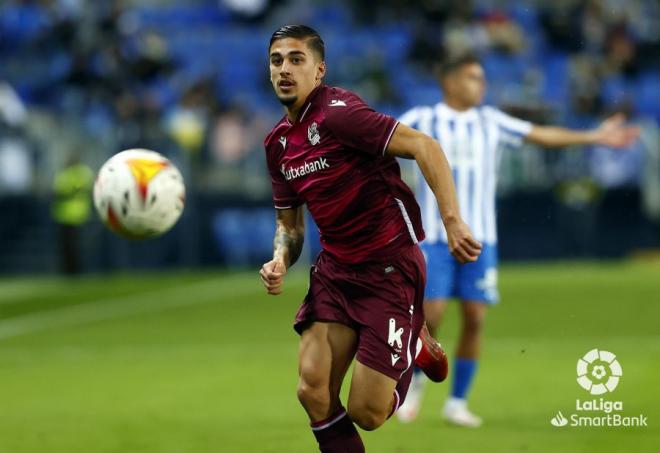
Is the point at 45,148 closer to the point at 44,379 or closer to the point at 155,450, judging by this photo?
the point at 44,379

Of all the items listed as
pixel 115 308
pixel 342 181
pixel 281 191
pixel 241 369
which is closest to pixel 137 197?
pixel 281 191

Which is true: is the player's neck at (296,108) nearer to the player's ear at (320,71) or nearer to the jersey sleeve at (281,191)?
the player's ear at (320,71)

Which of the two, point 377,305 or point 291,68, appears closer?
point 291,68

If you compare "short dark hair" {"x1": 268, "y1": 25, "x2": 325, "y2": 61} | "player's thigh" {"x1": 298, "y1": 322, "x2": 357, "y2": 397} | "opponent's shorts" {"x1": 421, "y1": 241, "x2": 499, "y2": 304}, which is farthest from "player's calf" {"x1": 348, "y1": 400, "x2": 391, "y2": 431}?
"opponent's shorts" {"x1": 421, "y1": 241, "x2": 499, "y2": 304}

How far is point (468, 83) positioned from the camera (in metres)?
8.60

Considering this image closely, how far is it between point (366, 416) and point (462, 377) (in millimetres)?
2368

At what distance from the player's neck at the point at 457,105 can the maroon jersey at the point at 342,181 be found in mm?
2488

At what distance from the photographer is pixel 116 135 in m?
21.7

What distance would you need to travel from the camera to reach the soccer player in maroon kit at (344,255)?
20.0 ft

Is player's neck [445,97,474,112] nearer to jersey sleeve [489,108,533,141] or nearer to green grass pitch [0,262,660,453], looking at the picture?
jersey sleeve [489,108,533,141]

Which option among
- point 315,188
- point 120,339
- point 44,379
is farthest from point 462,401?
point 120,339

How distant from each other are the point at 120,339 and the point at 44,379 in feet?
9.00

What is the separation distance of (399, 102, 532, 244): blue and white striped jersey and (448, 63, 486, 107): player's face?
0.46 ft

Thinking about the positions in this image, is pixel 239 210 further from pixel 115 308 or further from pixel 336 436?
pixel 336 436
